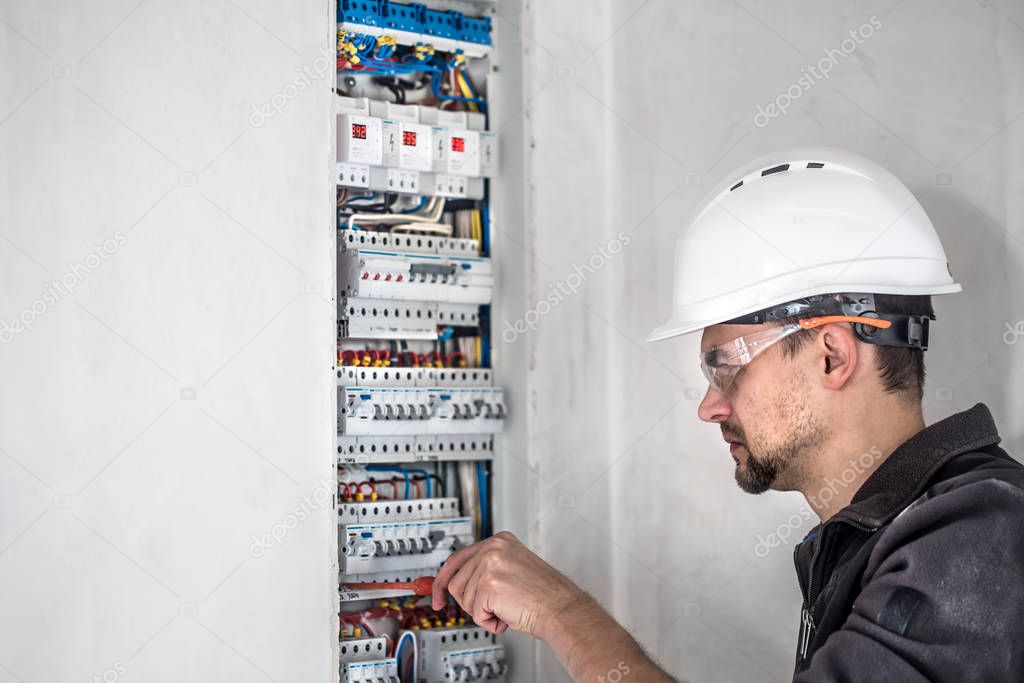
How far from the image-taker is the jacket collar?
52.7 inches

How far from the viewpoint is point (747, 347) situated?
156cm

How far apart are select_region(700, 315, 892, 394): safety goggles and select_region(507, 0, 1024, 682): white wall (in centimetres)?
67

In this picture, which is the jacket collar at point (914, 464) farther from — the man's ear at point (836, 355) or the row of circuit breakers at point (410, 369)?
the row of circuit breakers at point (410, 369)

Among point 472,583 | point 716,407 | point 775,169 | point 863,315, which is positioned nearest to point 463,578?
point 472,583

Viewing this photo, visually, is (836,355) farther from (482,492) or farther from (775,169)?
(482,492)

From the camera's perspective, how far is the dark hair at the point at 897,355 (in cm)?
147

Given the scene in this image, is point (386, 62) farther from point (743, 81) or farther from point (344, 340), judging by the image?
point (743, 81)

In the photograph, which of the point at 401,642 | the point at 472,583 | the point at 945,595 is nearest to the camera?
the point at 945,595

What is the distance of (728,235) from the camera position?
5.28ft

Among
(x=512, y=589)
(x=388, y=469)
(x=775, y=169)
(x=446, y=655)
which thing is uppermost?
(x=775, y=169)

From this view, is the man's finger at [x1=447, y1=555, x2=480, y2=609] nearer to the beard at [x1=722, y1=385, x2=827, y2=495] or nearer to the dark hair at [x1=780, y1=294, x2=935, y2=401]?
the beard at [x1=722, y1=385, x2=827, y2=495]

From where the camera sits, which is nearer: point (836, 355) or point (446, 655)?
point (836, 355)

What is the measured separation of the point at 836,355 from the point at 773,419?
14 cm

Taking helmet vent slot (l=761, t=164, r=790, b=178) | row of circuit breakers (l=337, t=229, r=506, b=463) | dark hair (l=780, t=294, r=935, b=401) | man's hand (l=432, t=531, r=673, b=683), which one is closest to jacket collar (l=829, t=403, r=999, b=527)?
dark hair (l=780, t=294, r=935, b=401)
